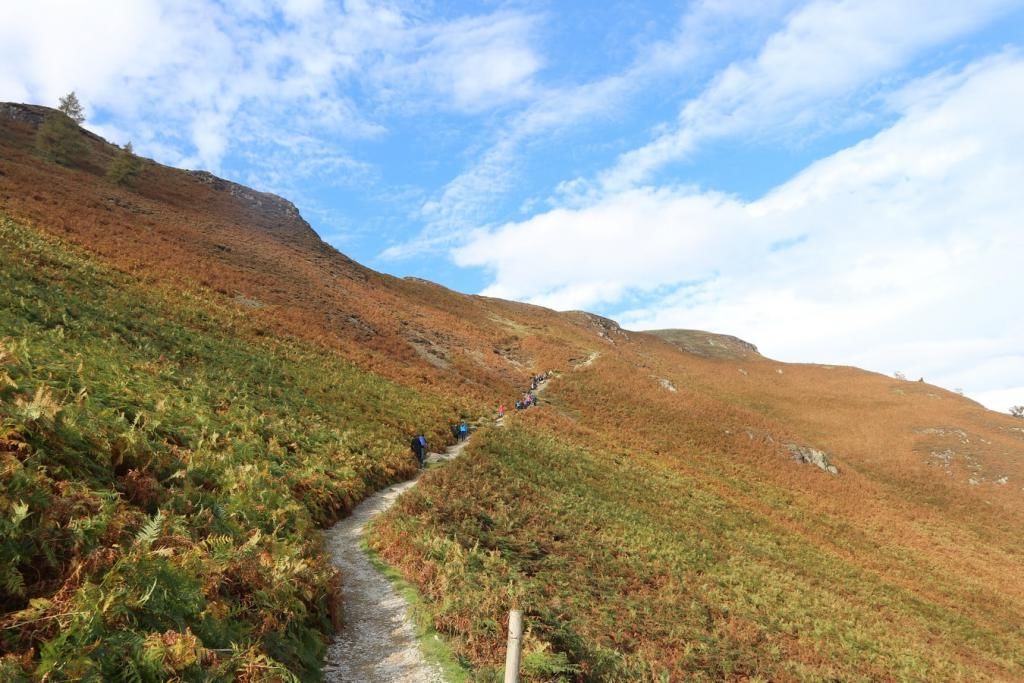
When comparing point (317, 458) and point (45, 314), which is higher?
point (45, 314)

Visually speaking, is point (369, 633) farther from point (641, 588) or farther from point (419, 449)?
point (419, 449)

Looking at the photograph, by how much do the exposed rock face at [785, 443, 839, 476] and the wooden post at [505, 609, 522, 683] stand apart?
48.3 meters

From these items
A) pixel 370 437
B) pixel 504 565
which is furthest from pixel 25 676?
pixel 370 437

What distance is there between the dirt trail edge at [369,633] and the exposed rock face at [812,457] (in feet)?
146

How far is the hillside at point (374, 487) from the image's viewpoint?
7438 mm

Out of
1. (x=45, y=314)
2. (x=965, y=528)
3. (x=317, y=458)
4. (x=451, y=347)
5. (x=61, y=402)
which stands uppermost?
(x=451, y=347)

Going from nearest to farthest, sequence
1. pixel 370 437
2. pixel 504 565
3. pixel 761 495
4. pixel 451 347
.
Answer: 1. pixel 504 565
2. pixel 370 437
3. pixel 761 495
4. pixel 451 347

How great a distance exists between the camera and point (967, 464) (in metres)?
55.3

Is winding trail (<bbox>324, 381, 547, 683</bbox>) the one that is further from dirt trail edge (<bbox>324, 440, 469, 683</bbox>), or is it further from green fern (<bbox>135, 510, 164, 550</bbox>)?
green fern (<bbox>135, 510, 164, 550</bbox>)

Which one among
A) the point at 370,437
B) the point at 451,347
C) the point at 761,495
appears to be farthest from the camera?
the point at 451,347

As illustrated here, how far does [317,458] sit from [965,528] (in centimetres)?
4811

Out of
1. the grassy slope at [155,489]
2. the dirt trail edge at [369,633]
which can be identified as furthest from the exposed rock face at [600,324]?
the dirt trail edge at [369,633]

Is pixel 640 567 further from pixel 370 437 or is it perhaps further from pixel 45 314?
pixel 45 314

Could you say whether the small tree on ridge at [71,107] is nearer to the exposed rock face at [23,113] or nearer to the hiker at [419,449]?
the exposed rock face at [23,113]
